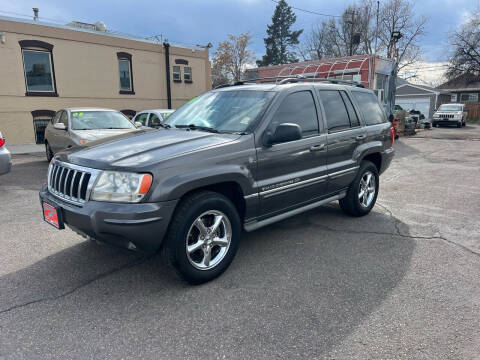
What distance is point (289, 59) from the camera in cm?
5075

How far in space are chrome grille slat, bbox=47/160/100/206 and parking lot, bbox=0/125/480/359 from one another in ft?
2.68

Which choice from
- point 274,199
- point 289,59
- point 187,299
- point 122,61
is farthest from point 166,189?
point 289,59

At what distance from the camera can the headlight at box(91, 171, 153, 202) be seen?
2775 millimetres

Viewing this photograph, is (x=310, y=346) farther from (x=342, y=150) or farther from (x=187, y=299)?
(x=342, y=150)

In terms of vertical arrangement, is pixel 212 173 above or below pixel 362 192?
above

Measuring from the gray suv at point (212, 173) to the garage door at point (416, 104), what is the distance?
41.1 meters

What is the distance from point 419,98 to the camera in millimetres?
41188

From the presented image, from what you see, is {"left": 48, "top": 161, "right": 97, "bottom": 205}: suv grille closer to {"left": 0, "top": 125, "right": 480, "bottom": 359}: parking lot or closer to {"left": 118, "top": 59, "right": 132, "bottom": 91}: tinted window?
{"left": 0, "top": 125, "right": 480, "bottom": 359}: parking lot

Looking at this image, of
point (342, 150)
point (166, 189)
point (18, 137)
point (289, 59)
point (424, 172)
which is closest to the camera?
point (166, 189)

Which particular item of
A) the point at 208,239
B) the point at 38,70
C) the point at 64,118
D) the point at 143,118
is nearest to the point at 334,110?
the point at 208,239

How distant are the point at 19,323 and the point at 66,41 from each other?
54.6ft

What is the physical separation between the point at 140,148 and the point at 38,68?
15.6 meters

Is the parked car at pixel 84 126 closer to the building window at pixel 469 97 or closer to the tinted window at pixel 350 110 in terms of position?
A: the tinted window at pixel 350 110

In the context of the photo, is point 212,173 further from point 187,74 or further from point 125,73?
point 187,74
